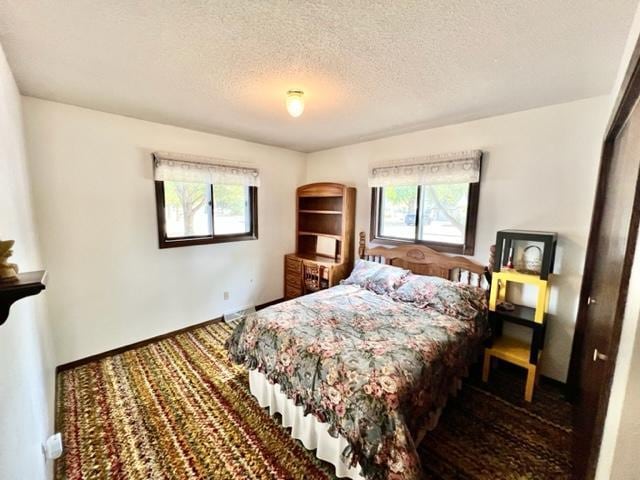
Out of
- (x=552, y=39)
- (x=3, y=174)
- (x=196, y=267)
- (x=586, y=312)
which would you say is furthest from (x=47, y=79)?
(x=586, y=312)

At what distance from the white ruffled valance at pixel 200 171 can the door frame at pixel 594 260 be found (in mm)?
3295

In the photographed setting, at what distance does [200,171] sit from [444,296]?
2.86 m

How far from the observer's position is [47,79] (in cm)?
191

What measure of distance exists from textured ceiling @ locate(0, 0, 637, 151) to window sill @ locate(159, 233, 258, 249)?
1344mm

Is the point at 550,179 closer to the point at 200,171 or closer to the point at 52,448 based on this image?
the point at 200,171

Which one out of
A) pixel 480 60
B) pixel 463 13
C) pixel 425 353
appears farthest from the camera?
pixel 425 353

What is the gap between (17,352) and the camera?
3.82 feet

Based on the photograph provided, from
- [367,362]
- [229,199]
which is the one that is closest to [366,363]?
[367,362]

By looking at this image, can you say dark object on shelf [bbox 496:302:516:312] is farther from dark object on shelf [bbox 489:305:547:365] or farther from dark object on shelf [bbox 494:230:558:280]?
dark object on shelf [bbox 494:230:558:280]

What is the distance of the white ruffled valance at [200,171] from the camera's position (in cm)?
288

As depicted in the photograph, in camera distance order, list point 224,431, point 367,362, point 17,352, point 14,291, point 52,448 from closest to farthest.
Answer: point 14,291 < point 17,352 < point 52,448 < point 367,362 < point 224,431

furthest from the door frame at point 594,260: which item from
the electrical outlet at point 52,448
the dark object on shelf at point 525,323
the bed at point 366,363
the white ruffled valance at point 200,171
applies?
the white ruffled valance at point 200,171

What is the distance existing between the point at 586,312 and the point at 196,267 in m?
3.70

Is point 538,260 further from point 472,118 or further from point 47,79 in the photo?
point 47,79
